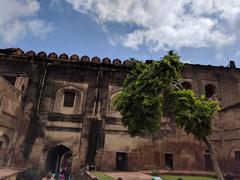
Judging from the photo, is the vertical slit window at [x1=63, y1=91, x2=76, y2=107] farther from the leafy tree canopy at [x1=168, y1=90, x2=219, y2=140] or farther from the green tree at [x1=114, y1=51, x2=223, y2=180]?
the leafy tree canopy at [x1=168, y1=90, x2=219, y2=140]

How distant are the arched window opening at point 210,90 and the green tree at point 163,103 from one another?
791 centimetres

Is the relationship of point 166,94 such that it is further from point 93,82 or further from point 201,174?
point 93,82

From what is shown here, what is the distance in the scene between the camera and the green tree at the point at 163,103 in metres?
8.77

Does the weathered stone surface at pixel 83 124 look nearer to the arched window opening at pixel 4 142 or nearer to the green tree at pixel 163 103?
the arched window opening at pixel 4 142

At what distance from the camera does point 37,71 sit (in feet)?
48.9

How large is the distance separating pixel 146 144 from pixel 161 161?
4.88 feet

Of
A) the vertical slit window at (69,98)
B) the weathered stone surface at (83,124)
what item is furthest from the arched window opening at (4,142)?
the vertical slit window at (69,98)

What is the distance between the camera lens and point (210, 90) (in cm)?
1681

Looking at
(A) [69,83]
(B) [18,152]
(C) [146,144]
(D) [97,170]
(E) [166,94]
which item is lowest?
(D) [97,170]

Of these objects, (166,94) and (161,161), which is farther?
(161,161)

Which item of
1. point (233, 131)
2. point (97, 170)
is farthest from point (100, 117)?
point (233, 131)

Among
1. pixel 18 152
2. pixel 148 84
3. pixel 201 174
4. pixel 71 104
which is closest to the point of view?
pixel 148 84

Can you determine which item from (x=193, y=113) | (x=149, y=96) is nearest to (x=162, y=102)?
(x=149, y=96)

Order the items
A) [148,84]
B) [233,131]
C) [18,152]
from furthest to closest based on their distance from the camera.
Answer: [233,131] < [18,152] < [148,84]
